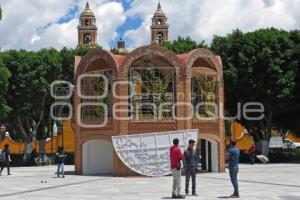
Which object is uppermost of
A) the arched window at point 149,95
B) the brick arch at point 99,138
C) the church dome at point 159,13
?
the church dome at point 159,13

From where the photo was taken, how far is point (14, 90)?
4534 cm

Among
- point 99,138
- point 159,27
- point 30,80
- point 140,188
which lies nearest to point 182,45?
point 30,80

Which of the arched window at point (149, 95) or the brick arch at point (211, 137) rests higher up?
the arched window at point (149, 95)

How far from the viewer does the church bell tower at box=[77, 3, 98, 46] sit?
4252 inches

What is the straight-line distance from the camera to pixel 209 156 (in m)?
33.2

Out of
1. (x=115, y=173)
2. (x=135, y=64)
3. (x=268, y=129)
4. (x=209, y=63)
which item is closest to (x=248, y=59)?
(x=268, y=129)

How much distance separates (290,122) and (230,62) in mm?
7645

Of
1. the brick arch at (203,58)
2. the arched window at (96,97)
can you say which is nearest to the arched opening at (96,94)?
the arched window at (96,97)

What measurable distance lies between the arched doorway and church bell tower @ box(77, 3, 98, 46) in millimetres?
75820

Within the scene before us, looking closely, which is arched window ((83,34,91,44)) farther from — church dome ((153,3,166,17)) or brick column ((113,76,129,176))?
brick column ((113,76,129,176))

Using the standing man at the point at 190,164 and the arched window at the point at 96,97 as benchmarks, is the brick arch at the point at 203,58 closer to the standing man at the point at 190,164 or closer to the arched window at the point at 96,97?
the arched window at the point at 96,97

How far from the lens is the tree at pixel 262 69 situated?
136 feet

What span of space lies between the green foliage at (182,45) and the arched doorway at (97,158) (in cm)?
1635

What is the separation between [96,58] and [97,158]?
625 centimetres
